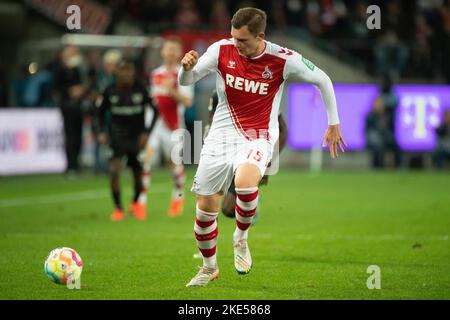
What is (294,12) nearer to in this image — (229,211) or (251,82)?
(229,211)

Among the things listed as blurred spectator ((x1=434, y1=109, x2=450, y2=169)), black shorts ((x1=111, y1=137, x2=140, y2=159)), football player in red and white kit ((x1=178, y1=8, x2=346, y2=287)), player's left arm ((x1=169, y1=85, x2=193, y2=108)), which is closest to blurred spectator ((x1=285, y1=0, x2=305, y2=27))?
blurred spectator ((x1=434, y1=109, x2=450, y2=169))

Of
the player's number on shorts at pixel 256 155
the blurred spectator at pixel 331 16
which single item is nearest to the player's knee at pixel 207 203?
the player's number on shorts at pixel 256 155

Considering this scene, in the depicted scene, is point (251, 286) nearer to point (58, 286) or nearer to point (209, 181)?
point (209, 181)

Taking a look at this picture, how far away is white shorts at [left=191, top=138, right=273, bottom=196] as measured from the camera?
345 inches

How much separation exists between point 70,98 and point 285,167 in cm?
791

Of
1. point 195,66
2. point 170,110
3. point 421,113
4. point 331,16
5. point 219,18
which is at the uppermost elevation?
point 331,16

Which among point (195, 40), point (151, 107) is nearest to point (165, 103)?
point (151, 107)

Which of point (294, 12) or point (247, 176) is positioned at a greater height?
point (294, 12)

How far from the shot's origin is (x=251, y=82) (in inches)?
353

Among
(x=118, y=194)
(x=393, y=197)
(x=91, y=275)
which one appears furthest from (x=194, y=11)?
(x=91, y=275)

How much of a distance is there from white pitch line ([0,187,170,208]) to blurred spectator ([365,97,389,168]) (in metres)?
8.57

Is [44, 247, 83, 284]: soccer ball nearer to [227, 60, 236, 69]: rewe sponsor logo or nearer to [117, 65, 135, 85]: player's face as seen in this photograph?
[227, 60, 236, 69]: rewe sponsor logo

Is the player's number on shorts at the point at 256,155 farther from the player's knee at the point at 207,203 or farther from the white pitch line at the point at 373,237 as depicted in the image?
the white pitch line at the point at 373,237

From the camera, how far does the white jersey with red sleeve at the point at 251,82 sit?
897 centimetres
